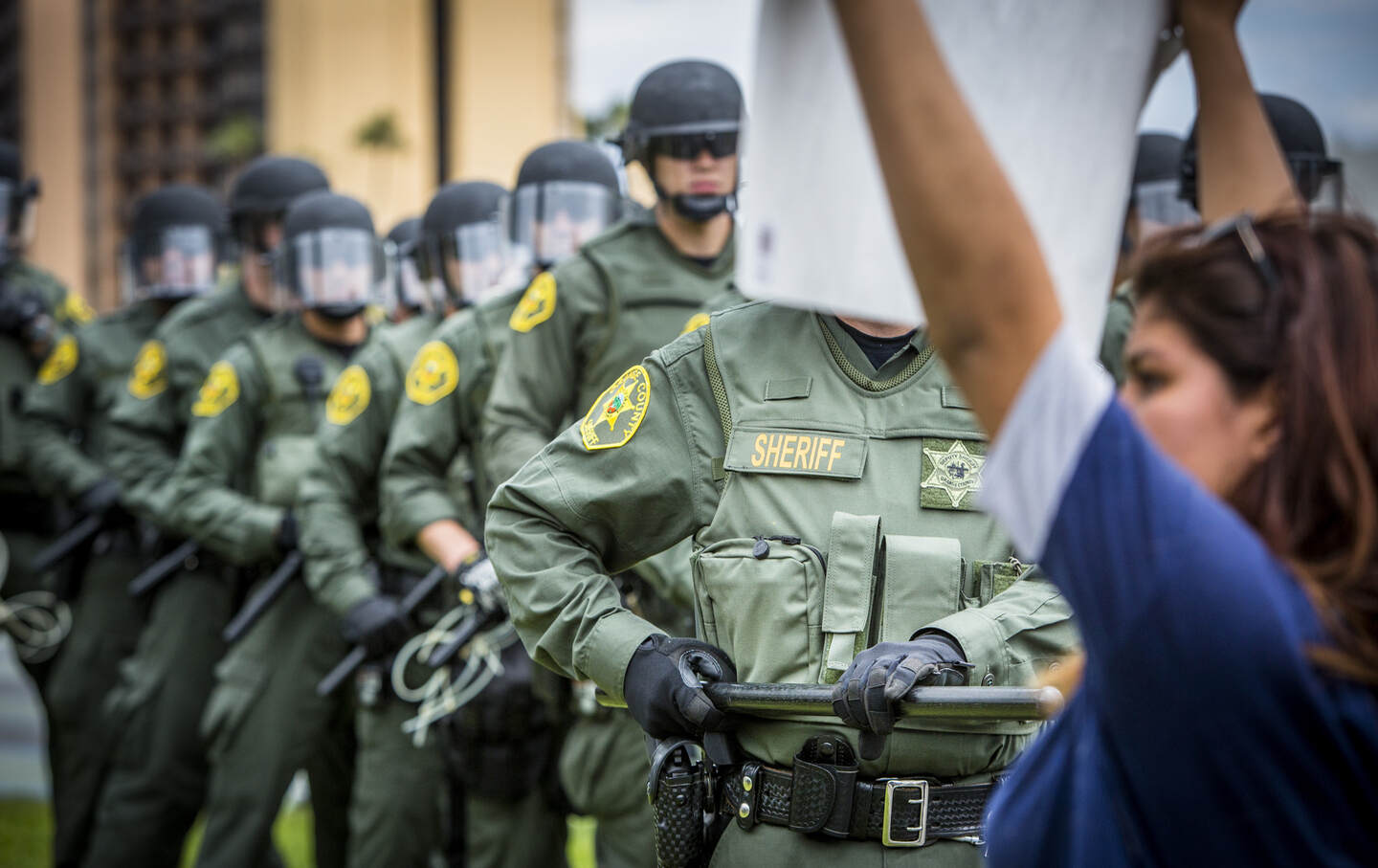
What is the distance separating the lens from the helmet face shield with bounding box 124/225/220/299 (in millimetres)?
7770

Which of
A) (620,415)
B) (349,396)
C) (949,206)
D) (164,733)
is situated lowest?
(164,733)

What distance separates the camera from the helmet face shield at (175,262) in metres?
7.77

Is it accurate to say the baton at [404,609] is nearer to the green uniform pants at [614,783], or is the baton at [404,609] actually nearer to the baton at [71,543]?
the green uniform pants at [614,783]

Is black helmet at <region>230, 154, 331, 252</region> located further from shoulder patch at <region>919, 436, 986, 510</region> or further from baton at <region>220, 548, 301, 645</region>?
shoulder patch at <region>919, 436, 986, 510</region>

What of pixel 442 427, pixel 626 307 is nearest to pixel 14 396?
pixel 442 427

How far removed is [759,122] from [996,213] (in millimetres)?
270

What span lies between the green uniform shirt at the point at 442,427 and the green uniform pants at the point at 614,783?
87 cm

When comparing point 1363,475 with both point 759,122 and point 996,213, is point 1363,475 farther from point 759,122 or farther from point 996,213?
point 759,122

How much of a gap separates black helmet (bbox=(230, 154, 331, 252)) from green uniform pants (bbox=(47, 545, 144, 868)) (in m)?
1.59

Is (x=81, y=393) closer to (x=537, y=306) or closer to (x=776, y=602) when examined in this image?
(x=537, y=306)

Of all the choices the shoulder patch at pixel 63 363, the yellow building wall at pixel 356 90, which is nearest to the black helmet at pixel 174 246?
the shoulder patch at pixel 63 363

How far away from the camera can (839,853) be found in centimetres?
239

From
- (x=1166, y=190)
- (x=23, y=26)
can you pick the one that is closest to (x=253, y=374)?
(x=1166, y=190)

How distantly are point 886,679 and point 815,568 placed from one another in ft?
1.04
